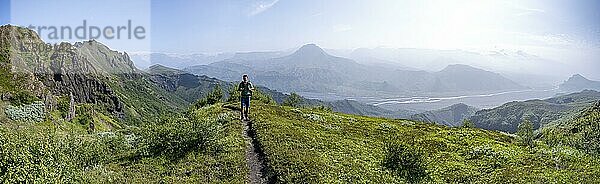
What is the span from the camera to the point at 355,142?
32.9 metres

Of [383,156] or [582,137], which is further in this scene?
[582,137]

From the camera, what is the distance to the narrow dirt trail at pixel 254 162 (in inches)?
843

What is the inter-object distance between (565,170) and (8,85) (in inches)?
7709

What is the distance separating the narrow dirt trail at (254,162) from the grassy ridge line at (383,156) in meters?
0.57

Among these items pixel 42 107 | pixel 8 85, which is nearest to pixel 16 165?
pixel 42 107

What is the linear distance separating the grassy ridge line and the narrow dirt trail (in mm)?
571

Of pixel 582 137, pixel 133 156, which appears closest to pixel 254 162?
pixel 133 156

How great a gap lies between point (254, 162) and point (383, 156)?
8.58 metres

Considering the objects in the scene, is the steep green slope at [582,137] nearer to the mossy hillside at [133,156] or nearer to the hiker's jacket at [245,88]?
the hiker's jacket at [245,88]

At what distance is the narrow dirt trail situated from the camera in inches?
843

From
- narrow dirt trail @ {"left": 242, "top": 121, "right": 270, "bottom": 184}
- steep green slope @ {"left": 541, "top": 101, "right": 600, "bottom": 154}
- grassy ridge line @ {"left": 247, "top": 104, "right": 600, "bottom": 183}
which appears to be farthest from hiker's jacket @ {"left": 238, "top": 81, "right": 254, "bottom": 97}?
steep green slope @ {"left": 541, "top": 101, "right": 600, "bottom": 154}

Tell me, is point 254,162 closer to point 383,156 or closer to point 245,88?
point 383,156

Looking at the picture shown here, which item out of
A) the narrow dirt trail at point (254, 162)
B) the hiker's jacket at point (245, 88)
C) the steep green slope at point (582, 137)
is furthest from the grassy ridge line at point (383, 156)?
the steep green slope at point (582, 137)

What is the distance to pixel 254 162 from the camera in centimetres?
2427
